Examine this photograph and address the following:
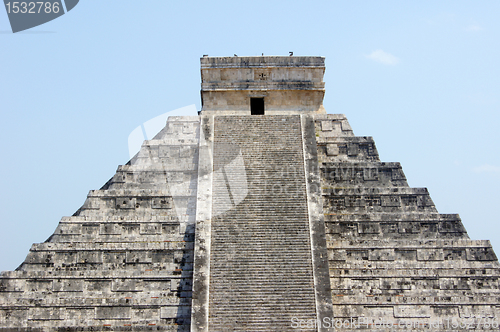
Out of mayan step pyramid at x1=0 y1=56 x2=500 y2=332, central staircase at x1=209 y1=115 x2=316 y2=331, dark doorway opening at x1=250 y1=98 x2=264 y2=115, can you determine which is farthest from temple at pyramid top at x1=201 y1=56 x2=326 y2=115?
mayan step pyramid at x1=0 y1=56 x2=500 y2=332

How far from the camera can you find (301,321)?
1434 cm

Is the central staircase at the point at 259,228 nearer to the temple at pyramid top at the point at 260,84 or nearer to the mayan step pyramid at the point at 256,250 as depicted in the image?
the mayan step pyramid at the point at 256,250

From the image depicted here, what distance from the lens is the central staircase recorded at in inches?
571

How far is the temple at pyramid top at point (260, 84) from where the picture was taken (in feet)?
64.8

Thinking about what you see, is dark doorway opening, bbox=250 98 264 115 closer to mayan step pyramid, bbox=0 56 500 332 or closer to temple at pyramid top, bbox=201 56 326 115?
temple at pyramid top, bbox=201 56 326 115

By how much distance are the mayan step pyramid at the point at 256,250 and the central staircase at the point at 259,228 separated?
1.5 inches

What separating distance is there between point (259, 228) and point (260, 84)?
237 inches

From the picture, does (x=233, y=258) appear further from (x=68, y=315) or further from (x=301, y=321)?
(x=68, y=315)

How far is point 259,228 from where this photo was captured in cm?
1598

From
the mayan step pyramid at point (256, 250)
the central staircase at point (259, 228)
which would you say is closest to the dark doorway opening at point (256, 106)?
the central staircase at point (259, 228)

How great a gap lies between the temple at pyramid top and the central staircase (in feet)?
3.05

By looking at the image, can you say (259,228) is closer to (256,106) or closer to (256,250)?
(256,250)

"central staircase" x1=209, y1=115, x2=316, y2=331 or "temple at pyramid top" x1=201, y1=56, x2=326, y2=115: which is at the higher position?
"temple at pyramid top" x1=201, y1=56, x2=326, y2=115

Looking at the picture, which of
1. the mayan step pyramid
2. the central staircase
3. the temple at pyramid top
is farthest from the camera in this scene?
the temple at pyramid top
